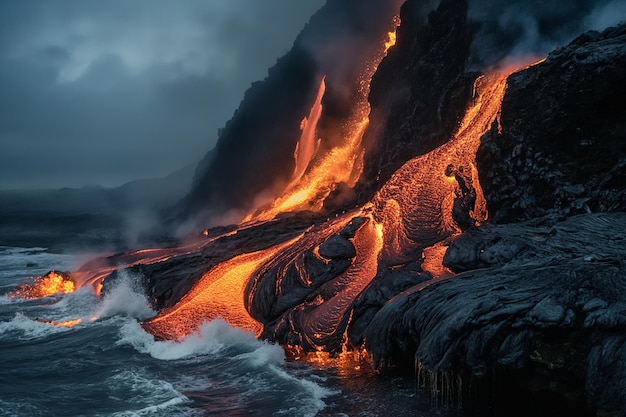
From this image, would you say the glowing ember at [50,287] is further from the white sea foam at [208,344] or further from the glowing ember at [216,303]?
the white sea foam at [208,344]

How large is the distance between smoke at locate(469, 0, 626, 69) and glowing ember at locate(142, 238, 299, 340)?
12686 mm

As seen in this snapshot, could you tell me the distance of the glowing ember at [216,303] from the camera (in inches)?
690

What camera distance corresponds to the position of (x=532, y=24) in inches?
925

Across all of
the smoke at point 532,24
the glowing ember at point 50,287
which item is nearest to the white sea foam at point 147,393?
the glowing ember at point 50,287

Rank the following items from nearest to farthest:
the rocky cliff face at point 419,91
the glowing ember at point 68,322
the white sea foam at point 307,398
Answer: the white sea foam at point 307,398 → the glowing ember at point 68,322 → the rocky cliff face at point 419,91

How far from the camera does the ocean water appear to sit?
1123 cm

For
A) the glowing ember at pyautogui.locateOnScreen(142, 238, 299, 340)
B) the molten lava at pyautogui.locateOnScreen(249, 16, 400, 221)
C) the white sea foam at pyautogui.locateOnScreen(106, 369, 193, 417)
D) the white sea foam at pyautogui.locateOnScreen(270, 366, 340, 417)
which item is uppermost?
the molten lava at pyautogui.locateOnScreen(249, 16, 400, 221)

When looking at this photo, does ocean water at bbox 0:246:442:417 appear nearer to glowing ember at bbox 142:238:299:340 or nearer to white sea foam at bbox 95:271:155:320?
glowing ember at bbox 142:238:299:340

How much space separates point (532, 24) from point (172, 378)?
20.4 metres

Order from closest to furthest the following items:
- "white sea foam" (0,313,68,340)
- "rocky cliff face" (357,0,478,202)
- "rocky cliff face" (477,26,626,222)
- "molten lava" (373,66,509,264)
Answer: "rocky cliff face" (477,26,626,222), "molten lava" (373,66,509,264), "white sea foam" (0,313,68,340), "rocky cliff face" (357,0,478,202)

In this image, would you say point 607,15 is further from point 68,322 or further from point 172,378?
point 68,322

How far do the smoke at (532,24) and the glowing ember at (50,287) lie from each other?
76.4ft

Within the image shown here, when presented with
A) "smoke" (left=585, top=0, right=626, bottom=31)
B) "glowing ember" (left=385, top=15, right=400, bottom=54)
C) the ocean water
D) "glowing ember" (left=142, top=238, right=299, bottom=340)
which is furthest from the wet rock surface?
"glowing ember" (left=385, top=15, right=400, bottom=54)

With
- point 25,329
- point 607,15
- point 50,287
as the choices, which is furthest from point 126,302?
point 607,15
